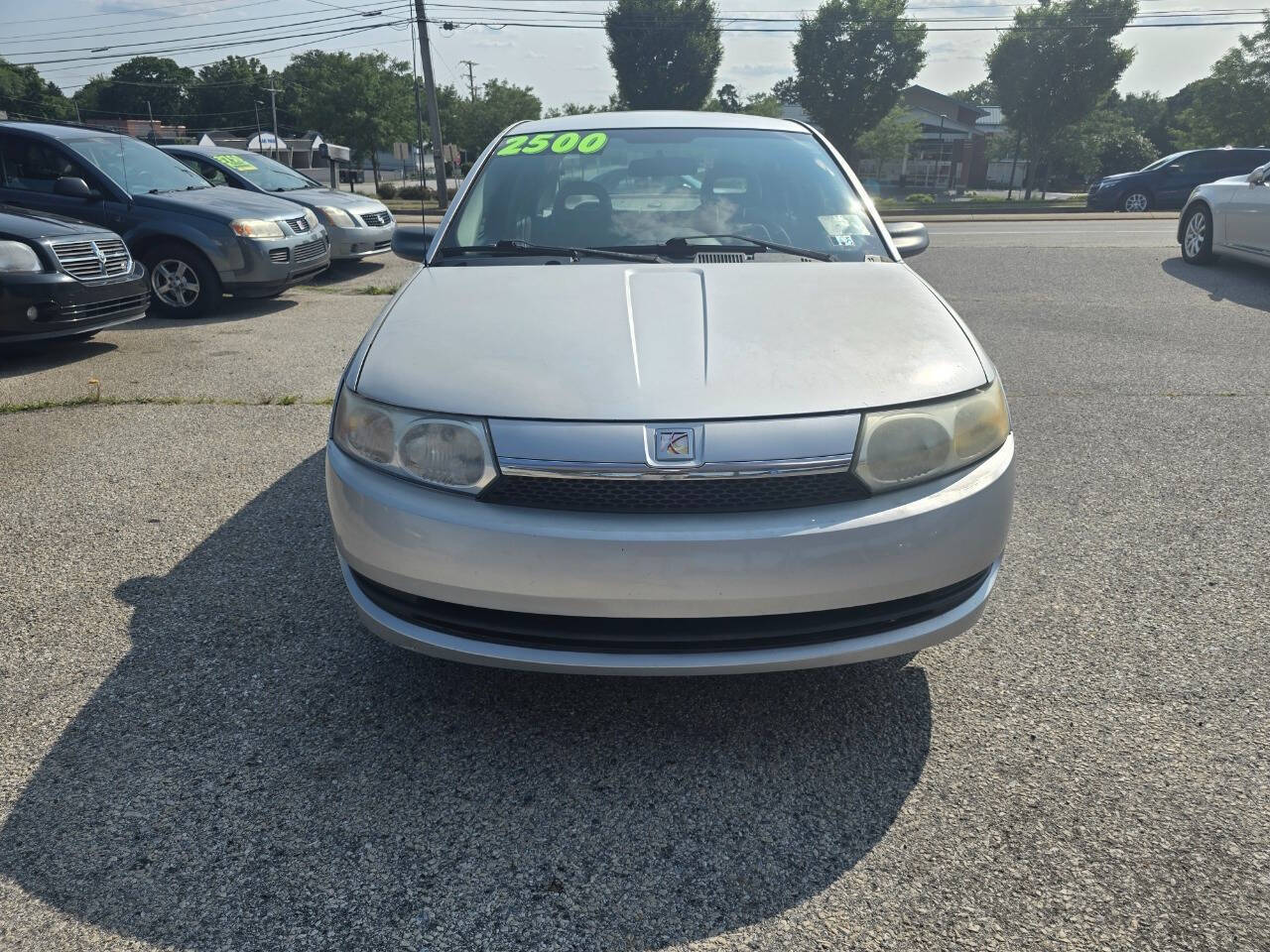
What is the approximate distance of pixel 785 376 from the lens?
2.18m

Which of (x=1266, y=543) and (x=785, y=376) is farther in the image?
(x=1266, y=543)

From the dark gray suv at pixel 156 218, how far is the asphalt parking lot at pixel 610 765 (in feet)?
16.2

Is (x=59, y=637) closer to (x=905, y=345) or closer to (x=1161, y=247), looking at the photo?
(x=905, y=345)

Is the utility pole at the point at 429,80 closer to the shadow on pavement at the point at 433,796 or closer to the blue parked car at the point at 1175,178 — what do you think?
the blue parked car at the point at 1175,178

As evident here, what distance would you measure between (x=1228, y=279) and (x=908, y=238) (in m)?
8.20

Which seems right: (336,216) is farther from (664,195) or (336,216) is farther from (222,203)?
(664,195)

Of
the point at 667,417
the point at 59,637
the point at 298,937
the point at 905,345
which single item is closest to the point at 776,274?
the point at 905,345

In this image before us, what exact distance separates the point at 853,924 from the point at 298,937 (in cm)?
108

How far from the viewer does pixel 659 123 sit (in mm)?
3852

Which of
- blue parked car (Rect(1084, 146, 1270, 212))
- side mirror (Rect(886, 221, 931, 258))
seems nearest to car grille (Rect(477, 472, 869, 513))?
side mirror (Rect(886, 221, 931, 258))

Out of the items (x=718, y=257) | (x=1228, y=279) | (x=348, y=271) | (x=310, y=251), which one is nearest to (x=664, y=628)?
(x=718, y=257)

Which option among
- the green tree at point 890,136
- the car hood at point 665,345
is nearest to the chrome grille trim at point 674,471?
the car hood at point 665,345

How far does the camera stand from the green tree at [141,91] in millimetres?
101688

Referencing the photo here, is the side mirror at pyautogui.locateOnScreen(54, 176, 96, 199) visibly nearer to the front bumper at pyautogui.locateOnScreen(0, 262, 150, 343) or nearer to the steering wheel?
the front bumper at pyautogui.locateOnScreen(0, 262, 150, 343)
